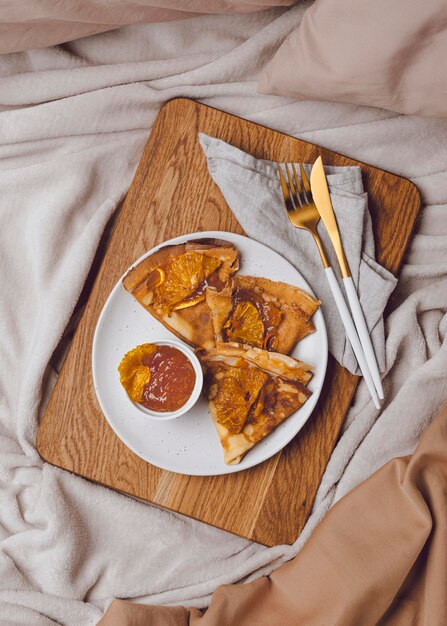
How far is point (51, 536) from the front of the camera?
6.00ft

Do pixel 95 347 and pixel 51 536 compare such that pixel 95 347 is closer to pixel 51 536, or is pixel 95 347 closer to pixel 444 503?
pixel 51 536

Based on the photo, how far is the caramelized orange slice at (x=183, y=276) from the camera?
5.42 ft

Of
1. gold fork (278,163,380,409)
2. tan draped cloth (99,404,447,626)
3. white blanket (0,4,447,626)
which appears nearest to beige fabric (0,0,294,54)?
white blanket (0,4,447,626)

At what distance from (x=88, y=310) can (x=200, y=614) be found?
0.83m

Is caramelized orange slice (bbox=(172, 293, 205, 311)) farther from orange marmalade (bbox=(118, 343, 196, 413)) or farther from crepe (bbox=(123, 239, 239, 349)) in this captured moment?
orange marmalade (bbox=(118, 343, 196, 413))

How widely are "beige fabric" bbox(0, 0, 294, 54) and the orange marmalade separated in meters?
0.83

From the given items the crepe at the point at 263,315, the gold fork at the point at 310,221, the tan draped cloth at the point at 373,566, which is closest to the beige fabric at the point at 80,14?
the gold fork at the point at 310,221

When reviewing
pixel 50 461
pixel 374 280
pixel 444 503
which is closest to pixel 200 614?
pixel 50 461

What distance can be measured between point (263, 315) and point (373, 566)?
638mm

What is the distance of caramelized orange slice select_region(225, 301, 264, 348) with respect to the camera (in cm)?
166

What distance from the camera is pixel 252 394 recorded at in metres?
1.63

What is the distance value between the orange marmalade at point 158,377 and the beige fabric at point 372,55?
2.39 ft

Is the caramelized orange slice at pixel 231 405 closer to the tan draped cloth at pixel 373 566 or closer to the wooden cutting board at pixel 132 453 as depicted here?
the wooden cutting board at pixel 132 453

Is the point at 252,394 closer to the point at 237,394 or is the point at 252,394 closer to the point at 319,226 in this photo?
the point at 237,394
